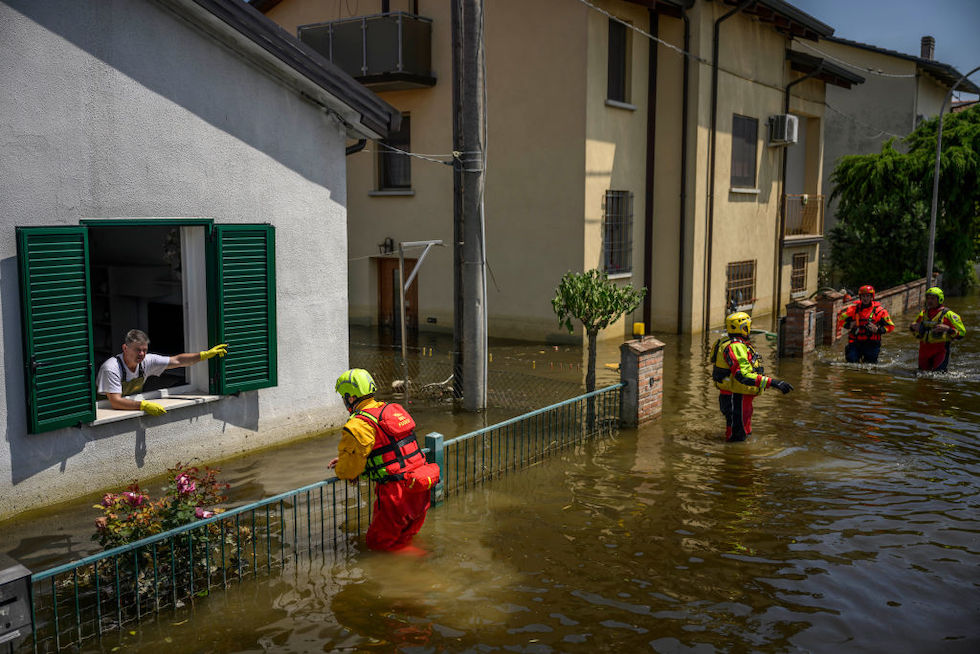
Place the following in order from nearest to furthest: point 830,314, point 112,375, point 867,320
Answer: point 112,375 → point 867,320 → point 830,314

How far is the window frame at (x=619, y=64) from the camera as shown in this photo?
17.3 meters

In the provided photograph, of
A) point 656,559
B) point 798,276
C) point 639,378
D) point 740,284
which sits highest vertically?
point 798,276

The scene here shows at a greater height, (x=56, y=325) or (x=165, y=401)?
(x=56, y=325)

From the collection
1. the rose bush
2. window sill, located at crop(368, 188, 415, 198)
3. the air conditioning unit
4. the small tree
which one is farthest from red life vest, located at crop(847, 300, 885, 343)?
the rose bush

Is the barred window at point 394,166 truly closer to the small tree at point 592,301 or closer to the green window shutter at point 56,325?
the small tree at point 592,301

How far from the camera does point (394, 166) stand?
19.3m

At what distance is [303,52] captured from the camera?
9234 mm

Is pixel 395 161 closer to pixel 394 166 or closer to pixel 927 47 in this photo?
pixel 394 166

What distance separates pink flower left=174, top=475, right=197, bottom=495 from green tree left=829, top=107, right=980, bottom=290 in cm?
2424

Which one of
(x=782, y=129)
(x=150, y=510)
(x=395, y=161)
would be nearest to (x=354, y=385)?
(x=150, y=510)

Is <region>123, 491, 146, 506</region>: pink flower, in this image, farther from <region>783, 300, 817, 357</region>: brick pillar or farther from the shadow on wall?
<region>783, 300, 817, 357</region>: brick pillar

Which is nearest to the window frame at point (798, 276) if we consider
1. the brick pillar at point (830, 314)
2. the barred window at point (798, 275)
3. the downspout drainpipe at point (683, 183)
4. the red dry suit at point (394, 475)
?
the barred window at point (798, 275)

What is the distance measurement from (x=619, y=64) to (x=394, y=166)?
5463 millimetres

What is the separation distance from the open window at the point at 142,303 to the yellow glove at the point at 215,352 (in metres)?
0.11
